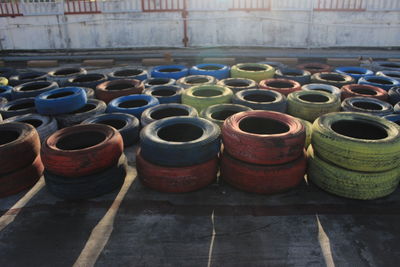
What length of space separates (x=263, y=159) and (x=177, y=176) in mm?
1331

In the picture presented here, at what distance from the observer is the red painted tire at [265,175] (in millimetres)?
4426

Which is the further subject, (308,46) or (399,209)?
(308,46)

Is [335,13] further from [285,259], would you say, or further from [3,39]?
[3,39]

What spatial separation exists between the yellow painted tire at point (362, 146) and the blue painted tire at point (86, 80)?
6.34 m

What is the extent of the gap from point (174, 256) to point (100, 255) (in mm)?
926

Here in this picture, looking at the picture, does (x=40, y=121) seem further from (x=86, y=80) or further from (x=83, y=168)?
(x=86, y=80)

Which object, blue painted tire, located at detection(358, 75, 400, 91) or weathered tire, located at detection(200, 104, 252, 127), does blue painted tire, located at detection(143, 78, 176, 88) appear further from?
blue painted tire, located at detection(358, 75, 400, 91)

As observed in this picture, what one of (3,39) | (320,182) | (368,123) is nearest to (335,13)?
(368,123)

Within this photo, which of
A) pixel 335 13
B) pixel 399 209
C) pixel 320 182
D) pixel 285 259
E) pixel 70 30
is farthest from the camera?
pixel 70 30

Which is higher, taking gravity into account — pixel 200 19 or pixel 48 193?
pixel 200 19

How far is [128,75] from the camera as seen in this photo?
969cm

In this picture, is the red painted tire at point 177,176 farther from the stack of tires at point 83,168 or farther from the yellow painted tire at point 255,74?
the yellow painted tire at point 255,74

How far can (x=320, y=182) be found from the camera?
4.64 m

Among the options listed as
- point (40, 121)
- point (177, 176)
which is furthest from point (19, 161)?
point (177, 176)
